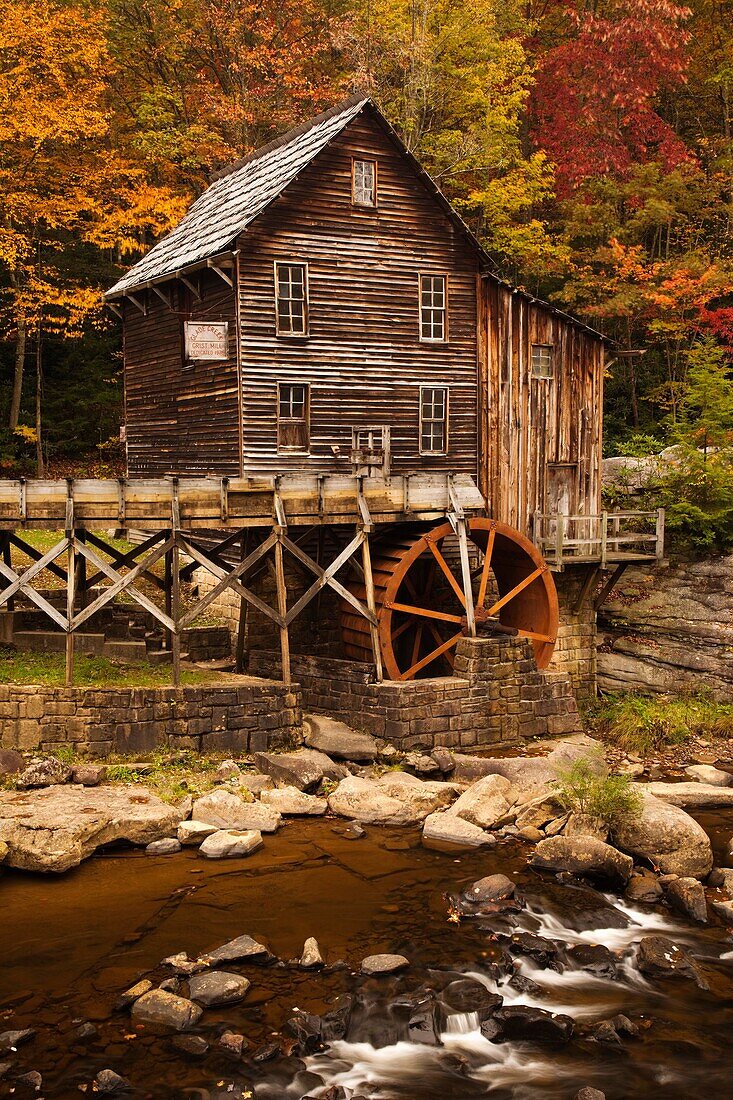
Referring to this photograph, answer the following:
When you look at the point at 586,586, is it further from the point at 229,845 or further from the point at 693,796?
the point at 229,845

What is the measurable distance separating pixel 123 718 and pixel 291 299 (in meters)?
7.91

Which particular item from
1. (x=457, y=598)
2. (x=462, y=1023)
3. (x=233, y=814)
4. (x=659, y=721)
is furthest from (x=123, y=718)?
(x=659, y=721)

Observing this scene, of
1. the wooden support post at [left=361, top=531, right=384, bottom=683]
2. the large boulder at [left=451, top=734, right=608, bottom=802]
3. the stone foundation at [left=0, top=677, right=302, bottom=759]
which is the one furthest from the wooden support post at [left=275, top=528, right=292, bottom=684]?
the large boulder at [left=451, top=734, right=608, bottom=802]

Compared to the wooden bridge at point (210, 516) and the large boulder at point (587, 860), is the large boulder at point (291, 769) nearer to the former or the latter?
the wooden bridge at point (210, 516)

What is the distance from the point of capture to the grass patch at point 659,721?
53.5 feet

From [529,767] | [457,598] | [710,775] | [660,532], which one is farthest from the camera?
[660,532]

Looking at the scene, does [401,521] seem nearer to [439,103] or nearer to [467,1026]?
[467,1026]

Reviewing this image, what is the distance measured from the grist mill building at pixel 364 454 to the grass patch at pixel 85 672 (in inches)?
45.0

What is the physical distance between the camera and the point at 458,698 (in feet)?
48.8

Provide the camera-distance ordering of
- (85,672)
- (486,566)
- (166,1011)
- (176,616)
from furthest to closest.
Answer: (486,566) → (85,672) → (176,616) → (166,1011)

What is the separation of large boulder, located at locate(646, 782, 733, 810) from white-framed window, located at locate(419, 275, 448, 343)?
30.3ft

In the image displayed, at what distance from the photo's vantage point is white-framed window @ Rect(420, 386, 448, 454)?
59.7 feet

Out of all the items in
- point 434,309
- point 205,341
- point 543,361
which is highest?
point 434,309

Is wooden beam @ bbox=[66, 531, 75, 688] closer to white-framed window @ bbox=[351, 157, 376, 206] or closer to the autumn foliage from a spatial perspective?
white-framed window @ bbox=[351, 157, 376, 206]
